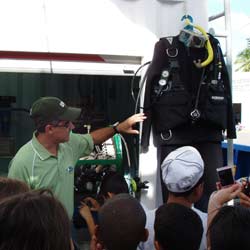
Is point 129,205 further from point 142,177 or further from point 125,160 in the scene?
point 125,160

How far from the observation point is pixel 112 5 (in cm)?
291

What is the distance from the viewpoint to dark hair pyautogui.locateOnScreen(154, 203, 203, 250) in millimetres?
1743

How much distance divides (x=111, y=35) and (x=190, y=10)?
0.59 metres

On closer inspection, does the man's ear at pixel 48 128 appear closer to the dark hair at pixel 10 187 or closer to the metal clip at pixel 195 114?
the metal clip at pixel 195 114

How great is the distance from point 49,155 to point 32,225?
69.8 inches

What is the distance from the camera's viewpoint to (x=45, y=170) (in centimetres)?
278

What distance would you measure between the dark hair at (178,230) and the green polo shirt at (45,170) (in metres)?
1.03

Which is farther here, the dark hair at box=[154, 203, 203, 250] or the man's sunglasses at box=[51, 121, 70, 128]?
the man's sunglasses at box=[51, 121, 70, 128]

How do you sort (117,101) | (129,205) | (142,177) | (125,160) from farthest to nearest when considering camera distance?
(117,101) → (125,160) → (142,177) → (129,205)

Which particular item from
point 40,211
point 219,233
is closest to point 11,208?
point 40,211

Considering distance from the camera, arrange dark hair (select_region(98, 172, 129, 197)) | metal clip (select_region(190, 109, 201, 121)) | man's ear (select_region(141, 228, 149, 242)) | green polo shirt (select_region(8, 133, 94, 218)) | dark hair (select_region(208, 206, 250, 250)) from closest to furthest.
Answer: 1. dark hair (select_region(208, 206, 250, 250))
2. man's ear (select_region(141, 228, 149, 242))
3. green polo shirt (select_region(8, 133, 94, 218))
4. metal clip (select_region(190, 109, 201, 121))
5. dark hair (select_region(98, 172, 129, 197))

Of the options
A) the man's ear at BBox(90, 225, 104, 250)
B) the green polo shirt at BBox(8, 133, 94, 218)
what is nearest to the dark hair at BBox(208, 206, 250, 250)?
the man's ear at BBox(90, 225, 104, 250)

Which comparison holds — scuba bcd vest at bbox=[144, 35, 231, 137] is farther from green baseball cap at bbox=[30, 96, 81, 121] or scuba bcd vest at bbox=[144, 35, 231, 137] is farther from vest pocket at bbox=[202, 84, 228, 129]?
green baseball cap at bbox=[30, 96, 81, 121]

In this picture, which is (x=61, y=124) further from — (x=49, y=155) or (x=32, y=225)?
(x=32, y=225)
